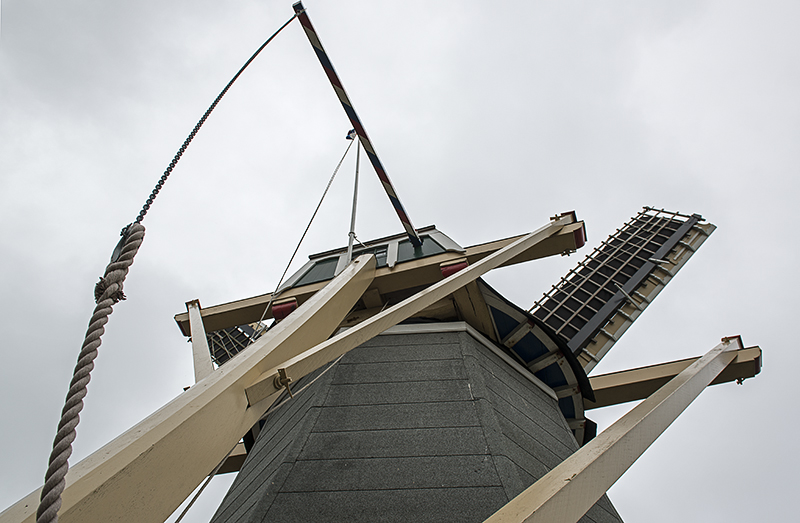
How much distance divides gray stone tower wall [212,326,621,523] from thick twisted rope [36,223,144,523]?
74.2 inches

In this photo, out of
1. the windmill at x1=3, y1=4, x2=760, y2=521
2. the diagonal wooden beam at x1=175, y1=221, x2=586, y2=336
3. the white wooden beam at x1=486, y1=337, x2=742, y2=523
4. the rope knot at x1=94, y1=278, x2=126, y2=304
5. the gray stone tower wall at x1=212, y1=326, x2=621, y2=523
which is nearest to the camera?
the rope knot at x1=94, y1=278, x2=126, y2=304

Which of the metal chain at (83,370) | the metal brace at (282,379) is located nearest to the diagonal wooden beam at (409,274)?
the metal brace at (282,379)

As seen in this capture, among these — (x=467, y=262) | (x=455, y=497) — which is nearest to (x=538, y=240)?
(x=467, y=262)

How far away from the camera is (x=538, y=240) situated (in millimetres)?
5031

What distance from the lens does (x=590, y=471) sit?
166cm

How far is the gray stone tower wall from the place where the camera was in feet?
8.50

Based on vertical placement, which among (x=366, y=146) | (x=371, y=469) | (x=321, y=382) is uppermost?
(x=366, y=146)

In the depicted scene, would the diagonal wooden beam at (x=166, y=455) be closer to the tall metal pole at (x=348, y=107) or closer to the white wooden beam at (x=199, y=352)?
the white wooden beam at (x=199, y=352)

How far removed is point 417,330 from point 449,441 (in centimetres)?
163

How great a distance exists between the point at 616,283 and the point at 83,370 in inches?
328

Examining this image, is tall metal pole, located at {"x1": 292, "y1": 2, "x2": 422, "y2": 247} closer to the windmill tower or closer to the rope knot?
the windmill tower

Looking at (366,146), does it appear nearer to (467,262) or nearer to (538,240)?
(467,262)

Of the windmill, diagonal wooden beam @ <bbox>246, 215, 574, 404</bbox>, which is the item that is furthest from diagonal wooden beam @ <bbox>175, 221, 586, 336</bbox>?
diagonal wooden beam @ <bbox>246, 215, 574, 404</bbox>

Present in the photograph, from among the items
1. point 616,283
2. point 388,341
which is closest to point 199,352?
point 388,341
